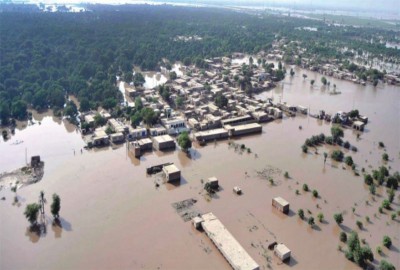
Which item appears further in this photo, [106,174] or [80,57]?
[80,57]

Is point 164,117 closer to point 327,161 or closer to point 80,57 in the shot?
point 327,161

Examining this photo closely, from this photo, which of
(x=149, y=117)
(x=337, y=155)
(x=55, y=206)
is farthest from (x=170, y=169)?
(x=337, y=155)

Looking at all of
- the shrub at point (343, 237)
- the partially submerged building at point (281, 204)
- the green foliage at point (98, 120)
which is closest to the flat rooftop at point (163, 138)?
the green foliage at point (98, 120)

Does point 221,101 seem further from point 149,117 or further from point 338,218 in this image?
point 338,218

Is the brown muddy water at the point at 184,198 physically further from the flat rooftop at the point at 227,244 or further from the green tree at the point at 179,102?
the green tree at the point at 179,102

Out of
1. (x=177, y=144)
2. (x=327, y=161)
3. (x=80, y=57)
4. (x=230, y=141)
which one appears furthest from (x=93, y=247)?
(x=80, y=57)

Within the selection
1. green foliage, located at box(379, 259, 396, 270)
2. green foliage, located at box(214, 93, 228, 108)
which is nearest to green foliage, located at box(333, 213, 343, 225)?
green foliage, located at box(379, 259, 396, 270)

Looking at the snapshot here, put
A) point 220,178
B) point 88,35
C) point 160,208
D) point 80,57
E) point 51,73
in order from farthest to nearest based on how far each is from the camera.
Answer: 1. point 88,35
2. point 80,57
3. point 51,73
4. point 220,178
5. point 160,208
